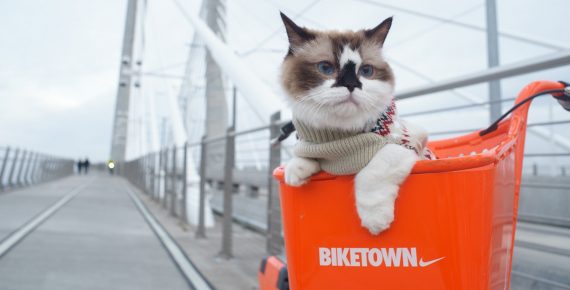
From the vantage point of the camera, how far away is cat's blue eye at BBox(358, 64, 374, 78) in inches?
41.9

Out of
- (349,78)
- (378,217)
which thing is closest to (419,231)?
(378,217)

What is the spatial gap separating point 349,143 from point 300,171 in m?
0.13

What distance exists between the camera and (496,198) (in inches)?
39.0

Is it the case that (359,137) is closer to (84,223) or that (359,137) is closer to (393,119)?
(393,119)

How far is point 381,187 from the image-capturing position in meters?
0.97

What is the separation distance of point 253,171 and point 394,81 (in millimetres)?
4753

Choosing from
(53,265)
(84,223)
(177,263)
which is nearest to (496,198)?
(177,263)

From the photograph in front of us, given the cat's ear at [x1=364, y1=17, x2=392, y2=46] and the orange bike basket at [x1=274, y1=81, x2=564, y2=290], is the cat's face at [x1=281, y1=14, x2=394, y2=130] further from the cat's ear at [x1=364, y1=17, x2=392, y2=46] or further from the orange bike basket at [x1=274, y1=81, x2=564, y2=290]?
the orange bike basket at [x1=274, y1=81, x2=564, y2=290]

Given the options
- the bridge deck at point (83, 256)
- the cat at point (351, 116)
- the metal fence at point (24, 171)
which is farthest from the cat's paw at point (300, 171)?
the metal fence at point (24, 171)

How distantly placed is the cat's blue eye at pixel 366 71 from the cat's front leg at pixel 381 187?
191mm

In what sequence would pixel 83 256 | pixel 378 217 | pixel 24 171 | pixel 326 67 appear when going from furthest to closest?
pixel 24 171
pixel 83 256
pixel 326 67
pixel 378 217

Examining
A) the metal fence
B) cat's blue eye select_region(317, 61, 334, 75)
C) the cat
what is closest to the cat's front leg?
the cat

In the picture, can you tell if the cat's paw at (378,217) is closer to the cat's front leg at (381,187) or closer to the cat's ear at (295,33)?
the cat's front leg at (381,187)

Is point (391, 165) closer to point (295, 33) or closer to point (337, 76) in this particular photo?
point (337, 76)
